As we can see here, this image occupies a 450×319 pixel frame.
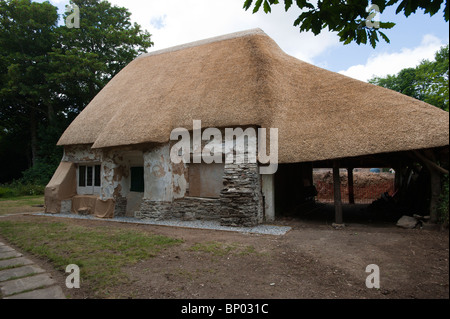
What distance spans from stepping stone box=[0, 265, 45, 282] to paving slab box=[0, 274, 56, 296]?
239 mm

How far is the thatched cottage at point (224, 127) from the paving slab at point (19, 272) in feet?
17.0

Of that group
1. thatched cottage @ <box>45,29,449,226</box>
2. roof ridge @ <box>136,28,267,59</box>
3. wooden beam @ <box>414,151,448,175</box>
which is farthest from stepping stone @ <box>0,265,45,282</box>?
roof ridge @ <box>136,28,267,59</box>

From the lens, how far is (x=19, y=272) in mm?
4801

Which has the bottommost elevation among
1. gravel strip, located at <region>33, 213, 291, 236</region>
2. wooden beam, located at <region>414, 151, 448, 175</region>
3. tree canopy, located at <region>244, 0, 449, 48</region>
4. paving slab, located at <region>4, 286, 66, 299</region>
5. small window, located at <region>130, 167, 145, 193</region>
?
gravel strip, located at <region>33, 213, 291, 236</region>

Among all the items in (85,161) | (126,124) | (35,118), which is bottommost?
(85,161)

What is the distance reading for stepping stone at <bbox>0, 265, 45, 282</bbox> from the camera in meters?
4.59

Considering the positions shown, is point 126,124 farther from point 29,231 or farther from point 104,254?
point 104,254

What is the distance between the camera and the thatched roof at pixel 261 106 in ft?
25.2

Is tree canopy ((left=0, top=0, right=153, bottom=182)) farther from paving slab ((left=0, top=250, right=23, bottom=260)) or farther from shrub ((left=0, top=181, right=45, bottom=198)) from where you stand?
paving slab ((left=0, top=250, right=23, bottom=260))

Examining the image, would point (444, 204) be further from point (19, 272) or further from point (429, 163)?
point (19, 272)
